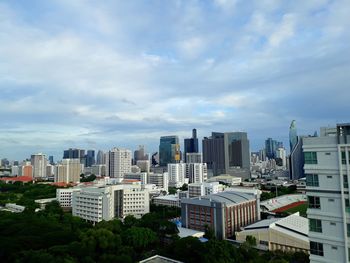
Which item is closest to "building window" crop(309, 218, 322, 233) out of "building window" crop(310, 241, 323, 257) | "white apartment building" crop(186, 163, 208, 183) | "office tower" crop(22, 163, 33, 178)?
"building window" crop(310, 241, 323, 257)

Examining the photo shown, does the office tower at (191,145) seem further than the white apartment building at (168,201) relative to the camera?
Yes

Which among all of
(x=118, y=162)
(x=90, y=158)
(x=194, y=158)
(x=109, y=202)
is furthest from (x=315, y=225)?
(x=90, y=158)

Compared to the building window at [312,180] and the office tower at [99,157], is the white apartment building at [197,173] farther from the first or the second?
the office tower at [99,157]

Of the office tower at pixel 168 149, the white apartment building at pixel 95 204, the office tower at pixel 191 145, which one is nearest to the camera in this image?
the white apartment building at pixel 95 204

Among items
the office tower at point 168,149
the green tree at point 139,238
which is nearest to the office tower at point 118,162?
the office tower at point 168,149

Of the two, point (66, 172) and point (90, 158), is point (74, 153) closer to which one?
point (90, 158)

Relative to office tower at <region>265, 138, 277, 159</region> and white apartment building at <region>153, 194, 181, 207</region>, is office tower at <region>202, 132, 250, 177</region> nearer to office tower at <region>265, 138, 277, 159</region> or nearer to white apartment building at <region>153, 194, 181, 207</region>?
white apartment building at <region>153, 194, 181, 207</region>

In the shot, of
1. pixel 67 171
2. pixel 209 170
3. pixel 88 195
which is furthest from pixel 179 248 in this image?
pixel 209 170

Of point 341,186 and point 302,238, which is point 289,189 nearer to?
point 302,238
